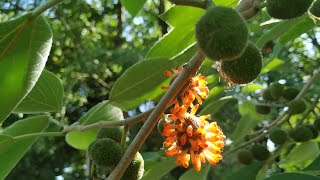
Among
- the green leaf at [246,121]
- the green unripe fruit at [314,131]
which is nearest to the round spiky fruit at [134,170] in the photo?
the green unripe fruit at [314,131]

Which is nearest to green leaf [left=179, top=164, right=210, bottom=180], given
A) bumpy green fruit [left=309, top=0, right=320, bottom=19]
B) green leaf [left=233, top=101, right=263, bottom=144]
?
green leaf [left=233, top=101, right=263, bottom=144]

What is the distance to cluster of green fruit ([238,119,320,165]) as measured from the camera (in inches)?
115

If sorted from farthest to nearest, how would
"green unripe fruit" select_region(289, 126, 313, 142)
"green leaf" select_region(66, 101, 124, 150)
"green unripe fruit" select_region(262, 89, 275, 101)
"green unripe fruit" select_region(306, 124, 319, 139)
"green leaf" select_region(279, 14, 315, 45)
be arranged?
1. "green unripe fruit" select_region(262, 89, 275, 101)
2. "green unripe fruit" select_region(306, 124, 319, 139)
3. "green unripe fruit" select_region(289, 126, 313, 142)
4. "green leaf" select_region(279, 14, 315, 45)
5. "green leaf" select_region(66, 101, 124, 150)

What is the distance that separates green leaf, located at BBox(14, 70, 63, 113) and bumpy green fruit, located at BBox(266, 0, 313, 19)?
933 mm

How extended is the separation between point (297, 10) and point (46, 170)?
24.0 ft

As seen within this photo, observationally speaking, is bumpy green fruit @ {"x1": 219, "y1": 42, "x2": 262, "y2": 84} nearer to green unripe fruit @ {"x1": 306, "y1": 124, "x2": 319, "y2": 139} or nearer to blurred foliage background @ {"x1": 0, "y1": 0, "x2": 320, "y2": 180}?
green unripe fruit @ {"x1": 306, "y1": 124, "x2": 319, "y2": 139}

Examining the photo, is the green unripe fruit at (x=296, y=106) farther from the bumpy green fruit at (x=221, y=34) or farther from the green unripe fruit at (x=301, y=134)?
the bumpy green fruit at (x=221, y=34)

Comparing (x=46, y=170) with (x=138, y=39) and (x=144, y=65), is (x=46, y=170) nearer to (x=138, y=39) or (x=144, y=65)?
(x=138, y=39)

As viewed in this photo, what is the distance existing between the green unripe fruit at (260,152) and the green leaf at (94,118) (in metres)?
1.15

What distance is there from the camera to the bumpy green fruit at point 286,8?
139 centimetres

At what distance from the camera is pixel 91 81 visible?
9.94 meters

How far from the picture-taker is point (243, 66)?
140cm

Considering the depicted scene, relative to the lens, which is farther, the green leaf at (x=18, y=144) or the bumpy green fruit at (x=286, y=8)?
the green leaf at (x=18, y=144)

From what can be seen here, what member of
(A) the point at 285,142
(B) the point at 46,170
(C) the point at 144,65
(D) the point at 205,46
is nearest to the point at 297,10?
(D) the point at 205,46
